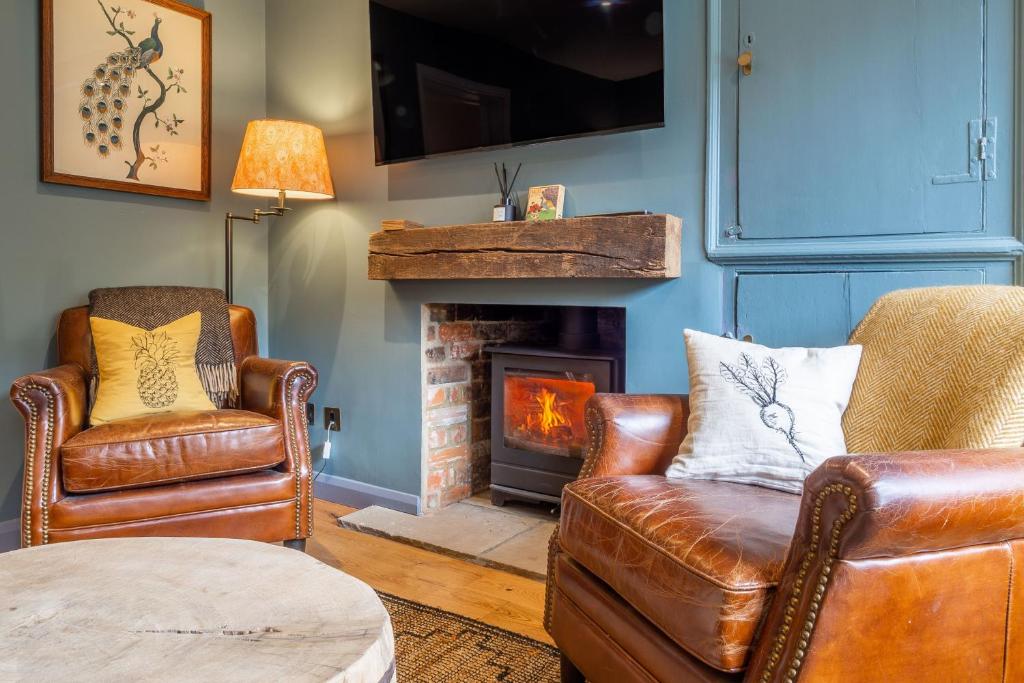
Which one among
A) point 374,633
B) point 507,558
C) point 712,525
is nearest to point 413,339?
point 507,558

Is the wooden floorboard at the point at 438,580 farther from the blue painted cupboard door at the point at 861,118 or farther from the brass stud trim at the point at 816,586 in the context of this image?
the blue painted cupboard door at the point at 861,118

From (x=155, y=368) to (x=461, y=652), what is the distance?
145cm

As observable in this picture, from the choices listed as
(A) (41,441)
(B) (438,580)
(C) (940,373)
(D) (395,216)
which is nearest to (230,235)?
(D) (395,216)

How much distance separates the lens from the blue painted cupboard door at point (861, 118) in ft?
6.05

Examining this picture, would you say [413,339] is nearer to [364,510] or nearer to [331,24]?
[364,510]

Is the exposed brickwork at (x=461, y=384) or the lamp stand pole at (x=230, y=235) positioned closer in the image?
the exposed brickwork at (x=461, y=384)

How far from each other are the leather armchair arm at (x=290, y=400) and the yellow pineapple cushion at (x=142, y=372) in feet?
0.70

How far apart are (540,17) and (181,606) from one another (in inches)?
82.6

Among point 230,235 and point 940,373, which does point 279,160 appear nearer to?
point 230,235

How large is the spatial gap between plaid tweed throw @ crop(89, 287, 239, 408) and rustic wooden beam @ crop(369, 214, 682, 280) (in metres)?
0.61

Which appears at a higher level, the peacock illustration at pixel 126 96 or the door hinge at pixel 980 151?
the peacock illustration at pixel 126 96

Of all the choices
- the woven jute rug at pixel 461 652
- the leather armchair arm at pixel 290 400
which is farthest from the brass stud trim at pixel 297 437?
the woven jute rug at pixel 461 652

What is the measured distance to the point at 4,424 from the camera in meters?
2.62

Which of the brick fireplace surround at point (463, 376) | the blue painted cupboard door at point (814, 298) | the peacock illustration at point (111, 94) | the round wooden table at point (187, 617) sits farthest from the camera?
the brick fireplace surround at point (463, 376)
